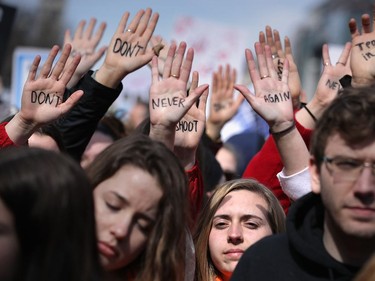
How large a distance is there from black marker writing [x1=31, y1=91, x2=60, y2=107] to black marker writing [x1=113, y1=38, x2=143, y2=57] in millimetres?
488

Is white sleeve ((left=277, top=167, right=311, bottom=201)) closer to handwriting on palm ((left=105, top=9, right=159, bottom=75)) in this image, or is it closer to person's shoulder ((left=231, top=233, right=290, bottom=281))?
person's shoulder ((left=231, top=233, right=290, bottom=281))

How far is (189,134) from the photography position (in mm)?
3797

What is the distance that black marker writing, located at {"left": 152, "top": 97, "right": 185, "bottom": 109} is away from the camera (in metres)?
3.61

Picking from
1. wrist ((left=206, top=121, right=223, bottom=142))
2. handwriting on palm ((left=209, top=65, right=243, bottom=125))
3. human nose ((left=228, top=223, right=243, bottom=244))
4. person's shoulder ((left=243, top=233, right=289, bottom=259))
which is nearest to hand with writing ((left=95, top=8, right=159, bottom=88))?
human nose ((left=228, top=223, right=243, bottom=244))

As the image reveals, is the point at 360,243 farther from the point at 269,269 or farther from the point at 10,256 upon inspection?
the point at 10,256

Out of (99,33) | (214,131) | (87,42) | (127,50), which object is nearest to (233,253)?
(127,50)

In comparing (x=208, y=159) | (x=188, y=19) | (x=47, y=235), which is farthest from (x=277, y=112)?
(x=188, y=19)

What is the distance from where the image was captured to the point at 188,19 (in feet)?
30.4

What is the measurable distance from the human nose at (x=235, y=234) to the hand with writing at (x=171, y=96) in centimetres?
41

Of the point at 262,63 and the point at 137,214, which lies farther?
the point at 262,63

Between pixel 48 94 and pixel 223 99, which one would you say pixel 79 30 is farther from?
pixel 48 94

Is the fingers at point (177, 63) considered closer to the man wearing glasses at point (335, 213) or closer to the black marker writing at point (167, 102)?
the black marker writing at point (167, 102)

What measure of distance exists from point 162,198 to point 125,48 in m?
1.44

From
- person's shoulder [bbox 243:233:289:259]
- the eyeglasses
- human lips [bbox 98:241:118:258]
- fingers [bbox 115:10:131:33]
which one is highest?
fingers [bbox 115:10:131:33]
